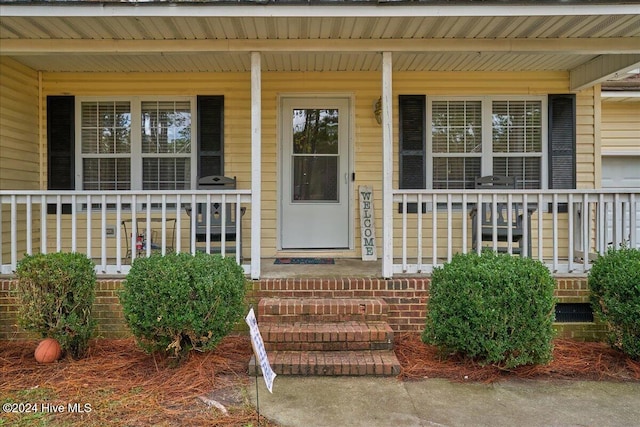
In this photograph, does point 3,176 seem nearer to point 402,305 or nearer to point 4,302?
point 4,302

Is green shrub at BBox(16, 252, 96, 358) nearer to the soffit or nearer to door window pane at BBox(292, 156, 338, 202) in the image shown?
the soffit

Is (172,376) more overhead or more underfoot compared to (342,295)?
more underfoot

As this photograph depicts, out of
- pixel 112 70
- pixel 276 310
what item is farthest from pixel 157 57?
pixel 276 310

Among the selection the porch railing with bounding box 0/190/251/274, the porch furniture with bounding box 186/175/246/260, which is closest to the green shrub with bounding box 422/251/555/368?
the porch railing with bounding box 0/190/251/274

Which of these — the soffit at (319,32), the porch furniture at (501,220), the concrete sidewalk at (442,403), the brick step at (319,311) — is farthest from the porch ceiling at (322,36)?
the concrete sidewalk at (442,403)

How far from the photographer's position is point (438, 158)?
5910mm

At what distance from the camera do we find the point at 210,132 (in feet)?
19.0

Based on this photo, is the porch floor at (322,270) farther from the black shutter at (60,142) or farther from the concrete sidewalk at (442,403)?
the black shutter at (60,142)

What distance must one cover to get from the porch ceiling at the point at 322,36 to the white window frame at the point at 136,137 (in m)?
0.66

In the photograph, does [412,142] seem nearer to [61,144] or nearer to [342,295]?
[342,295]

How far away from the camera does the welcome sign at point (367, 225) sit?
5.77 metres

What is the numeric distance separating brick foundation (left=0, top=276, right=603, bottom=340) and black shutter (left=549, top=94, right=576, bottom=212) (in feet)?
5.89

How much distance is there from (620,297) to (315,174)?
360cm

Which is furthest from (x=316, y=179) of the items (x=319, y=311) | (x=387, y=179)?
(x=319, y=311)
